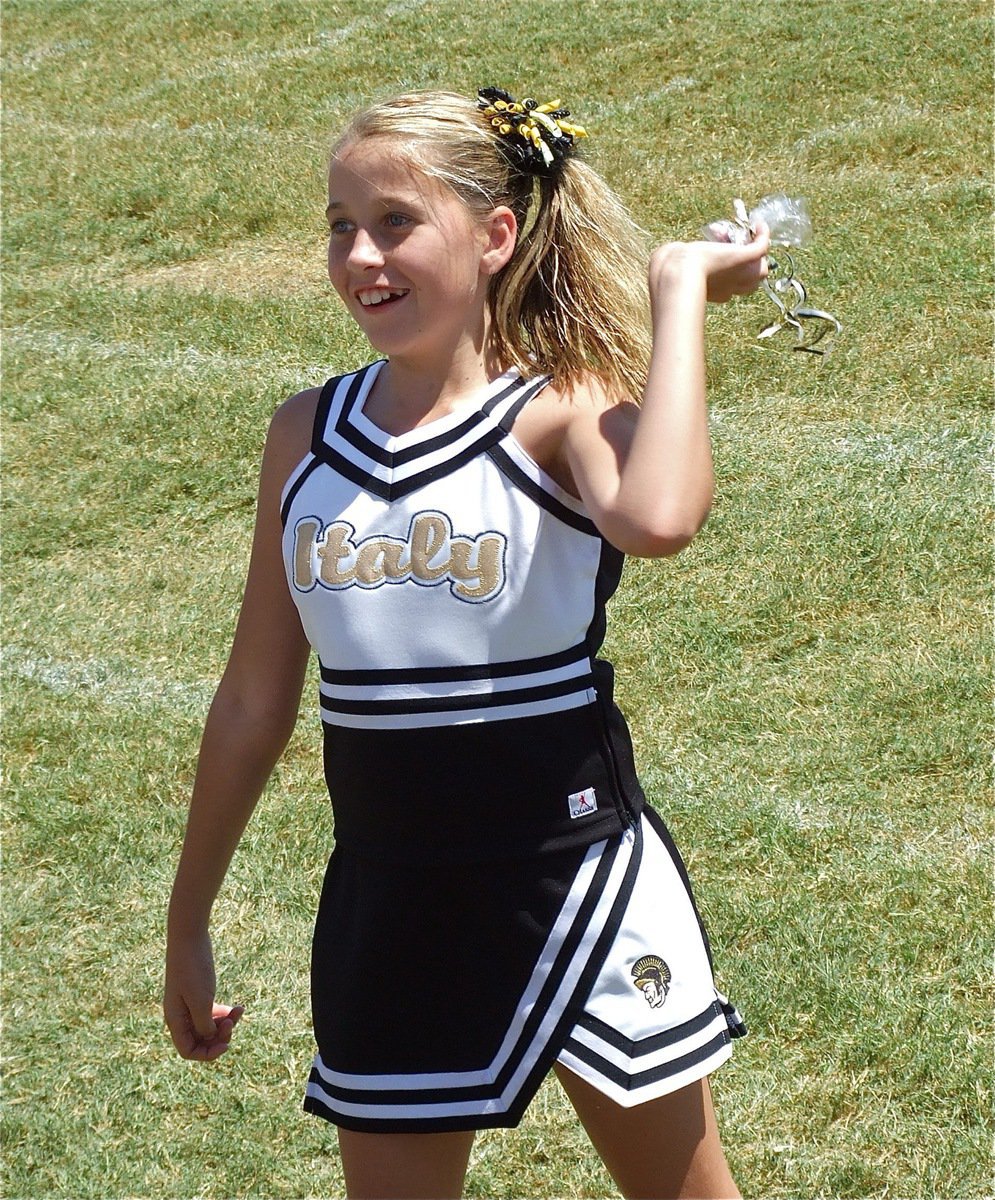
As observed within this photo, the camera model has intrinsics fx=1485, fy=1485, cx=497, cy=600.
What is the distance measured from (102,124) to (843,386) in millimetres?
6515

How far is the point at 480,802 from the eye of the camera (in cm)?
194

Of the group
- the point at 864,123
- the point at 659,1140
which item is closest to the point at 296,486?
the point at 659,1140

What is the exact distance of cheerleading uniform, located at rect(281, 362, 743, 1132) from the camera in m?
1.92

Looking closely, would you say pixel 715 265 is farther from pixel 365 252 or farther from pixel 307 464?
pixel 307 464

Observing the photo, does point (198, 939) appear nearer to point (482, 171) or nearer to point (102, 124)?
point (482, 171)

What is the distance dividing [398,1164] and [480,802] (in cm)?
51

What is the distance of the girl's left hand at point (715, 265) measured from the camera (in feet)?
5.99

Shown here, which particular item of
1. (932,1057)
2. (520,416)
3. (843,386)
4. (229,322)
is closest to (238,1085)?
(932,1057)

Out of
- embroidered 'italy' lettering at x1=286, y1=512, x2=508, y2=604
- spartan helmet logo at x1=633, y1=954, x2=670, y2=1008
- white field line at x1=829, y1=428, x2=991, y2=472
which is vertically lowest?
white field line at x1=829, y1=428, x2=991, y2=472

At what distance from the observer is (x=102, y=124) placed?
1063 centimetres

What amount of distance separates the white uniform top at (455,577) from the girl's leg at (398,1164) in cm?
56

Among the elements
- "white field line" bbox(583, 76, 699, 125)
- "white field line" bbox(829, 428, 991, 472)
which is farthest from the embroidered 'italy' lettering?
"white field line" bbox(583, 76, 699, 125)

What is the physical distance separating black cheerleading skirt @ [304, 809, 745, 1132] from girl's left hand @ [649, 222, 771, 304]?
0.74 m

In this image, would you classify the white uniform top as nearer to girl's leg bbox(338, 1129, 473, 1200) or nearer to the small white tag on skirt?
the small white tag on skirt
